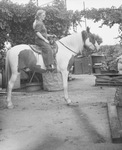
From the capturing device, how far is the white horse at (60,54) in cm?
561

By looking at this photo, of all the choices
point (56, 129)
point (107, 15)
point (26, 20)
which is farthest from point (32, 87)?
point (107, 15)

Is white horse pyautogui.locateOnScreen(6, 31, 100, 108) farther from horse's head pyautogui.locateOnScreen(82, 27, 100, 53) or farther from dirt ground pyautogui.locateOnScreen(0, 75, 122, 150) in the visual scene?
dirt ground pyautogui.locateOnScreen(0, 75, 122, 150)

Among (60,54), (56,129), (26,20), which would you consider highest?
(26,20)

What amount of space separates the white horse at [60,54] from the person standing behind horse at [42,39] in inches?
7.9

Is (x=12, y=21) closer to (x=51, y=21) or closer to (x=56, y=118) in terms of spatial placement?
(x=51, y=21)

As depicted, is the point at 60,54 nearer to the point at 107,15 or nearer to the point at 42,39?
the point at 42,39

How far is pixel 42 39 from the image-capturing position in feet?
18.8

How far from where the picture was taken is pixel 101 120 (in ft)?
13.5

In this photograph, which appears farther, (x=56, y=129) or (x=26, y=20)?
(x=26, y=20)

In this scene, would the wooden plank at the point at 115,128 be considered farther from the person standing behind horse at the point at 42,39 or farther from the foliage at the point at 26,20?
the foliage at the point at 26,20

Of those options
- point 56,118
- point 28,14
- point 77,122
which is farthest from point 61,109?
point 28,14

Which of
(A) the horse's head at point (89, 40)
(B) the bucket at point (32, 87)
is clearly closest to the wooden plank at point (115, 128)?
(A) the horse's head at point (89, 40)

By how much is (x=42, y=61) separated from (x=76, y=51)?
110cm

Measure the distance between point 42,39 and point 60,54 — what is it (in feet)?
2.27
